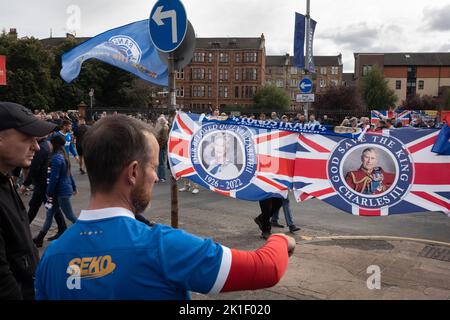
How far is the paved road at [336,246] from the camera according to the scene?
15.4 ft

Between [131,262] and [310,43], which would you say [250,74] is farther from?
[131,262]

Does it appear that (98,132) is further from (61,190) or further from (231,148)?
(61,190)

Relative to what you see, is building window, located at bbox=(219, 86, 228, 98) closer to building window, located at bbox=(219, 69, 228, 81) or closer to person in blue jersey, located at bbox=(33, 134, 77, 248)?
building window, located at bbox=(219, 69, 228, 81)

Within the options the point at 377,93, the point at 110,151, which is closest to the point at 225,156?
the point at 110,151

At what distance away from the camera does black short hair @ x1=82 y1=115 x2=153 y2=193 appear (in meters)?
1.53

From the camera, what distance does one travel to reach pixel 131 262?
1.40 meters

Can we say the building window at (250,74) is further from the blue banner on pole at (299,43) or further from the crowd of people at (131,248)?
the crowd of people at (131,248)

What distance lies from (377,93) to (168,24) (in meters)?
68.1

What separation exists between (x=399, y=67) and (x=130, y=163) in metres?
103

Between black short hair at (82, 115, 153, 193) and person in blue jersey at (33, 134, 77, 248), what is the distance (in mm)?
5499

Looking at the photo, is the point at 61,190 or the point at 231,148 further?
the point at 61,190

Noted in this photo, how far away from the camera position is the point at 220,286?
1.44 m

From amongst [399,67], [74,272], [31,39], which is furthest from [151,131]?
[399,67]
